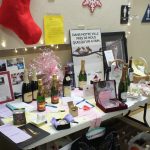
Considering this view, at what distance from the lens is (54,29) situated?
2.05 meters

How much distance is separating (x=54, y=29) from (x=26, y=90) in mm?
577

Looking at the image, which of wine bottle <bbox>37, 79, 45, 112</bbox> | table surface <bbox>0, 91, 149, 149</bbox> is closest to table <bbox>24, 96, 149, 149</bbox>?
table surface <bbox>0, 91, 149, 149</bbox>

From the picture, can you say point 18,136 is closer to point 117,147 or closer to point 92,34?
point 117,147

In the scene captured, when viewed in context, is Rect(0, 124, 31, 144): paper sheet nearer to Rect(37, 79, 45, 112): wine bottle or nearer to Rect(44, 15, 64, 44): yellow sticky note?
Rect(37, 79, 45, 112): wine bottle

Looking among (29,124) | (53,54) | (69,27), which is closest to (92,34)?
(69,27)

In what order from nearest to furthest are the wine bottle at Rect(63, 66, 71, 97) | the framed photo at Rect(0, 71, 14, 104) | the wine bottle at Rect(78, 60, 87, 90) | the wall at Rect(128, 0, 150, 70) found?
the framed photo at Rect(0, 71, 14, 104), the wine bottle at Rect(63, 66, 71, 97), the wine bottle at Rect(78, 60, 87, 90), the wall at Rect(128, 0, 150, 70)

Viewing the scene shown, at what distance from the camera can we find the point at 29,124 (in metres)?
1.48

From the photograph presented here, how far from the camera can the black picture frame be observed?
241 centimetres

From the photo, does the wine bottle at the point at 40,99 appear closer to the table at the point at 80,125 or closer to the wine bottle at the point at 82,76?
the table at the point at 80,125

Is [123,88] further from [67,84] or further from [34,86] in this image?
[34,86]

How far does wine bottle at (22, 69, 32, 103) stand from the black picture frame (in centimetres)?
81

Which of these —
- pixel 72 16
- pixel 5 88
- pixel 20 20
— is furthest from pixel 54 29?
pixel 5 88

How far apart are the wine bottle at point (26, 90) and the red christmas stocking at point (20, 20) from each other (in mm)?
265

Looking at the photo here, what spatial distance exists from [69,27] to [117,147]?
1112 mm
